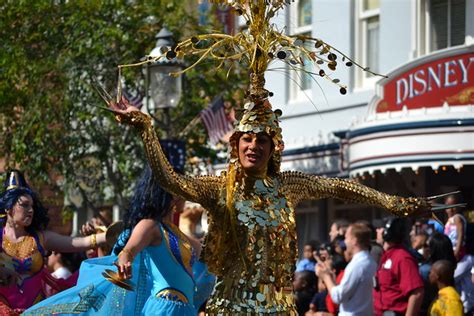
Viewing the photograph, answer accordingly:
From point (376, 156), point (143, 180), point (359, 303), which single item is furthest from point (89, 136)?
point (143, 180)

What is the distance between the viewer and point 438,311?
33.9ft

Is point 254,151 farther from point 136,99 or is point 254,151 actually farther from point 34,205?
point 136,99

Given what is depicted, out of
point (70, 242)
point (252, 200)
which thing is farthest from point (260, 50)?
point (70, 242)

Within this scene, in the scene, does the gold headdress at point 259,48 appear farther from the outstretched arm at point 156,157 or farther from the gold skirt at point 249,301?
the gold skirt at point 249,301

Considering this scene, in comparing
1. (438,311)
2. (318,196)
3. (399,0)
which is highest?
(399,0)

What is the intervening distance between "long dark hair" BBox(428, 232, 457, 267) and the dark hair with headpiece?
10.9 feet

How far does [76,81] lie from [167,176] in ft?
33.9

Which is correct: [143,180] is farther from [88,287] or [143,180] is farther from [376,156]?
[376,156]

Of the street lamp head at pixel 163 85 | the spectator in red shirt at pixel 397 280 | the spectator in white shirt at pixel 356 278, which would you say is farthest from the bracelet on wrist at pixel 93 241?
the street lamp head at pixel 163 85

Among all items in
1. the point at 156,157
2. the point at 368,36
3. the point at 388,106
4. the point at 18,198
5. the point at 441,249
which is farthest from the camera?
the point at 368,36

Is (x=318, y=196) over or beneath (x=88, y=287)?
over

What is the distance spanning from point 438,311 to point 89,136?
27.1 feet

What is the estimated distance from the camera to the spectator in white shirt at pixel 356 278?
415 inches

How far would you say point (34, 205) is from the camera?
9797 millimetres
